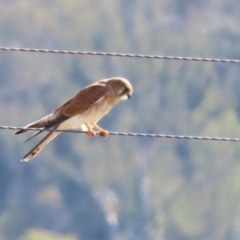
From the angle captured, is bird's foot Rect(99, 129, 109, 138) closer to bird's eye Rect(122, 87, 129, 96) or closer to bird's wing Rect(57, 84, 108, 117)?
bird's wing Rect(57, 84, 108, 117)

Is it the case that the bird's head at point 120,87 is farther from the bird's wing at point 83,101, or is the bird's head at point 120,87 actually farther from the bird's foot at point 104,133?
the bird's foot at point 104,133

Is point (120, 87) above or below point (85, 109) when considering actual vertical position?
above

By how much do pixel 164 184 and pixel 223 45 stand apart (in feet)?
15.2

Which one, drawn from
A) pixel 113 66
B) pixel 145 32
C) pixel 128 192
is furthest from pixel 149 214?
pixel 145 32

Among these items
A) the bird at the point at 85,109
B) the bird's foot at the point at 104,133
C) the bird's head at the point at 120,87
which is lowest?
the bird's foot at the point at 104,133

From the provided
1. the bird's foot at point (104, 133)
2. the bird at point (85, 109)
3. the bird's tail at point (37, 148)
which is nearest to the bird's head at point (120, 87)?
the bird at point (85, 109)

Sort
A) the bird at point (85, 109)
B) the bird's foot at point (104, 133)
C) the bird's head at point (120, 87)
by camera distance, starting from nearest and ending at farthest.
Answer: the bird's foot at point (104, 133) < the bird at point (85, 109) < the bird's head at point (120, 87)

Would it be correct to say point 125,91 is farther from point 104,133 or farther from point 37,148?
point 37,148

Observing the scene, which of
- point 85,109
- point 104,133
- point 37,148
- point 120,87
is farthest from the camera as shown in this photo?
point 120,87

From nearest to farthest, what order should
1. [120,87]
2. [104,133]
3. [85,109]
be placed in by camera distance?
1. [104,133]
2. [85,109]
3. [120,87]

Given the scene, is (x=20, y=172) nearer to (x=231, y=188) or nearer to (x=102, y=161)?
(x=102, y=161)

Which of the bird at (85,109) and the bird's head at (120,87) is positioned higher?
the bird's head at (120,87)

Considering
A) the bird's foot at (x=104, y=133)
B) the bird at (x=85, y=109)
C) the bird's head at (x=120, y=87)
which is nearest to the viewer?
the bird's foot at (x=104, y=133)

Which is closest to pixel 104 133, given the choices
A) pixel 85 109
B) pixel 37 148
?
pixel 85 109
